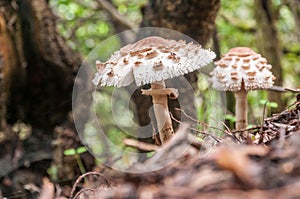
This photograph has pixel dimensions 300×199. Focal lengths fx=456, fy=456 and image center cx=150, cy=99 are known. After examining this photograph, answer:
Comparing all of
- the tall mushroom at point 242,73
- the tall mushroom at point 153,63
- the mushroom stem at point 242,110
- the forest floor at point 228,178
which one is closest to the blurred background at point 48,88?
the mushroom stem at point 242,110

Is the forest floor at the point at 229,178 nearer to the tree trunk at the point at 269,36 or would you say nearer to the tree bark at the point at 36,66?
the tree bark at the point at 36,66

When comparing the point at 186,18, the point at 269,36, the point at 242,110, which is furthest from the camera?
the point at 269,36

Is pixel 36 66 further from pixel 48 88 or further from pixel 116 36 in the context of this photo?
pixel 116 36

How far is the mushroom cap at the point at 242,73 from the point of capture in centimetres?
186

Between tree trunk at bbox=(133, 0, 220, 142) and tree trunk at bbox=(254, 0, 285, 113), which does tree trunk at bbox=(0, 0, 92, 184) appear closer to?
tree trunk at bbox=(133, 0, 220, 142)

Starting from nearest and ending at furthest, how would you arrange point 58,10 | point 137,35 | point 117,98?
point 137,35 → point 117,98 → point 58,10

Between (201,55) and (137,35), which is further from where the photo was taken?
(137,35)

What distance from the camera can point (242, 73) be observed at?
1866mm

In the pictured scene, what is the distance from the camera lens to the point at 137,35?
9.36ft

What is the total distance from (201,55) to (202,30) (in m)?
1.21

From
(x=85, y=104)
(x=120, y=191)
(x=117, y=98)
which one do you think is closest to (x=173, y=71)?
(x=120, y=191)

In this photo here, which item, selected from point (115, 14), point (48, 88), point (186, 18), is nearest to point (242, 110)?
point (186, 18)

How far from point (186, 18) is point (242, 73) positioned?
0.84 meters

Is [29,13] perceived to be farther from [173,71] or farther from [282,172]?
[282,172]
